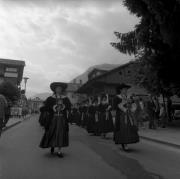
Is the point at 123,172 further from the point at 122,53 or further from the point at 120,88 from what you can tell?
the point at 122,53

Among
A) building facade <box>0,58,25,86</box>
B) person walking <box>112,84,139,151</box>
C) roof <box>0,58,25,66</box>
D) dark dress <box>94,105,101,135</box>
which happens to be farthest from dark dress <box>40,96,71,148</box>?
roof <box>0,58,25,66</box>

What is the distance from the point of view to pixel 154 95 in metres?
20.6

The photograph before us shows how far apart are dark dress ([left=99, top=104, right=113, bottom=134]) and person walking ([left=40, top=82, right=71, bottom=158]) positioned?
546cm

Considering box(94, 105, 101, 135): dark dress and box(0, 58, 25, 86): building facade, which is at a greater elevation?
box(0, 58, 25, 86): building facade

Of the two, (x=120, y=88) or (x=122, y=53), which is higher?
(x=122, y=53)

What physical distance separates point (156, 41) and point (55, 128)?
11361 millimetres

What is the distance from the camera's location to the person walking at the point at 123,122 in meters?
8.81

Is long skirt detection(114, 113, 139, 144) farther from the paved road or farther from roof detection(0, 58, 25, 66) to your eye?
roof detection(0, 58, 25, 66)

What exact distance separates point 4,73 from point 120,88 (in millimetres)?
71378

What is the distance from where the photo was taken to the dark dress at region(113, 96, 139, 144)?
880 cm

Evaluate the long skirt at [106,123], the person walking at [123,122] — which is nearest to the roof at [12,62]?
the long skirt at [106,123]

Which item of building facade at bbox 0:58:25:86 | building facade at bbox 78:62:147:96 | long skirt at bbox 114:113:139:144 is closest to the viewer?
long skirt at bbox 114:113:139:144

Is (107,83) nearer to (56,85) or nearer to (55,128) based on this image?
(56,85)

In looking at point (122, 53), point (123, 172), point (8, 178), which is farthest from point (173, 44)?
point (8, 178)
